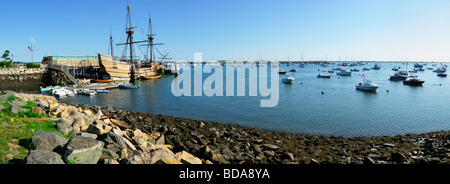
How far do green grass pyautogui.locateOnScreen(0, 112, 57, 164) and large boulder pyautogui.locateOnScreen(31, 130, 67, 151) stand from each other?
204 millimetres

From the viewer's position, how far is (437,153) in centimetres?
1224

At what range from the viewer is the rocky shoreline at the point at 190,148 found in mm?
7102

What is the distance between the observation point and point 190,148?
1098cm

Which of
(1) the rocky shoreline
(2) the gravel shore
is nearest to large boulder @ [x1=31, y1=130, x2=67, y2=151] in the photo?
(1) the rocky shoreline

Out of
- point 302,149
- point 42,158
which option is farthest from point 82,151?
point 302,149

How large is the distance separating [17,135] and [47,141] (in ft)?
5.35

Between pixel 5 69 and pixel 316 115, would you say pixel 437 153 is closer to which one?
pixel 316 115

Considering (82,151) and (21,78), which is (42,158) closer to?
(82,151)

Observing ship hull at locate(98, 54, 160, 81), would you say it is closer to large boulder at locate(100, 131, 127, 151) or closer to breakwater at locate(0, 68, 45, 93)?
breakwater at locate(0, 68, 45, 93)

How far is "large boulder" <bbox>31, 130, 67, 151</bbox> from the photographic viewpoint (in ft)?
23.3

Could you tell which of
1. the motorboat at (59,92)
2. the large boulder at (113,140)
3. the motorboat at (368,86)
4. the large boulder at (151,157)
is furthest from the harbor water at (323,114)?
the large boulder at (113,140)

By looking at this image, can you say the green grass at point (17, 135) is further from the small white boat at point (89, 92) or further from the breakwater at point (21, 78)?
the breakwater at point (21, 78)
